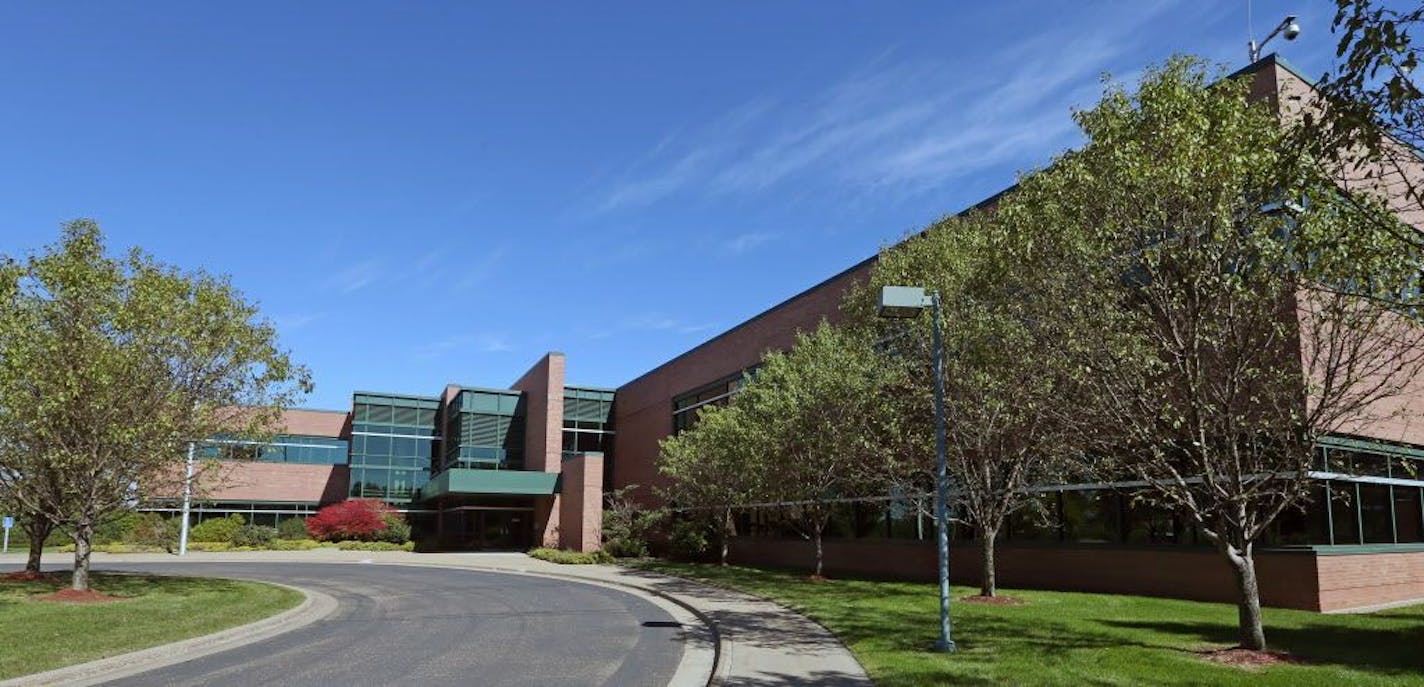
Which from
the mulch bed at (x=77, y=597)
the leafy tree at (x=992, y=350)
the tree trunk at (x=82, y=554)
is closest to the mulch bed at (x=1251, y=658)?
the leafy tree at (x=992, y=350)

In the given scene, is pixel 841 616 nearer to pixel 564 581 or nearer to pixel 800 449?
pixel 800 449

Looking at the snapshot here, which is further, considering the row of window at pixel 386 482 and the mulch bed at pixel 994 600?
the row of window at pixel 386 482

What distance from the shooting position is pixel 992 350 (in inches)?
703

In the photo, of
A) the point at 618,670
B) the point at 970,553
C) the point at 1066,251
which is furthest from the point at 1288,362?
the point at 970,553

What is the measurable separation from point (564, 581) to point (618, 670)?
16516mm

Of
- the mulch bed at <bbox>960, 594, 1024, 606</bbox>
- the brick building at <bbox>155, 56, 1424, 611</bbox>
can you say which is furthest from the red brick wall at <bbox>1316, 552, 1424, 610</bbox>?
the mulch bed at <bbox>960, 594, 1024, 606</bbox>

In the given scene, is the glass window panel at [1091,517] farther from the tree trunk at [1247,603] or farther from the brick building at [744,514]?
the tree trunk at [1247,603]

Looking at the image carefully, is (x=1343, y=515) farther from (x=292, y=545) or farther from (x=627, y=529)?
(x=292, y=545)

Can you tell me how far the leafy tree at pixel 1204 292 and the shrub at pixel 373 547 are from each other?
1728 inches

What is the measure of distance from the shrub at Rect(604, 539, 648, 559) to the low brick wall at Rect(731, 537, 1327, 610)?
10.0 m

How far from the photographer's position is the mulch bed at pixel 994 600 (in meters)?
18.3

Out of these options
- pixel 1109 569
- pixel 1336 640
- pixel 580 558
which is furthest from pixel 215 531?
pixel 1336 640

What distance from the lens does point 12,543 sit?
55.6 meters

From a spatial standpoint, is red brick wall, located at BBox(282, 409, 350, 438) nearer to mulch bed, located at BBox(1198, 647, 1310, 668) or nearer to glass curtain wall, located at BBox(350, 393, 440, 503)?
glass curtain wall, located at BBox(350, 393, 440, 503)
